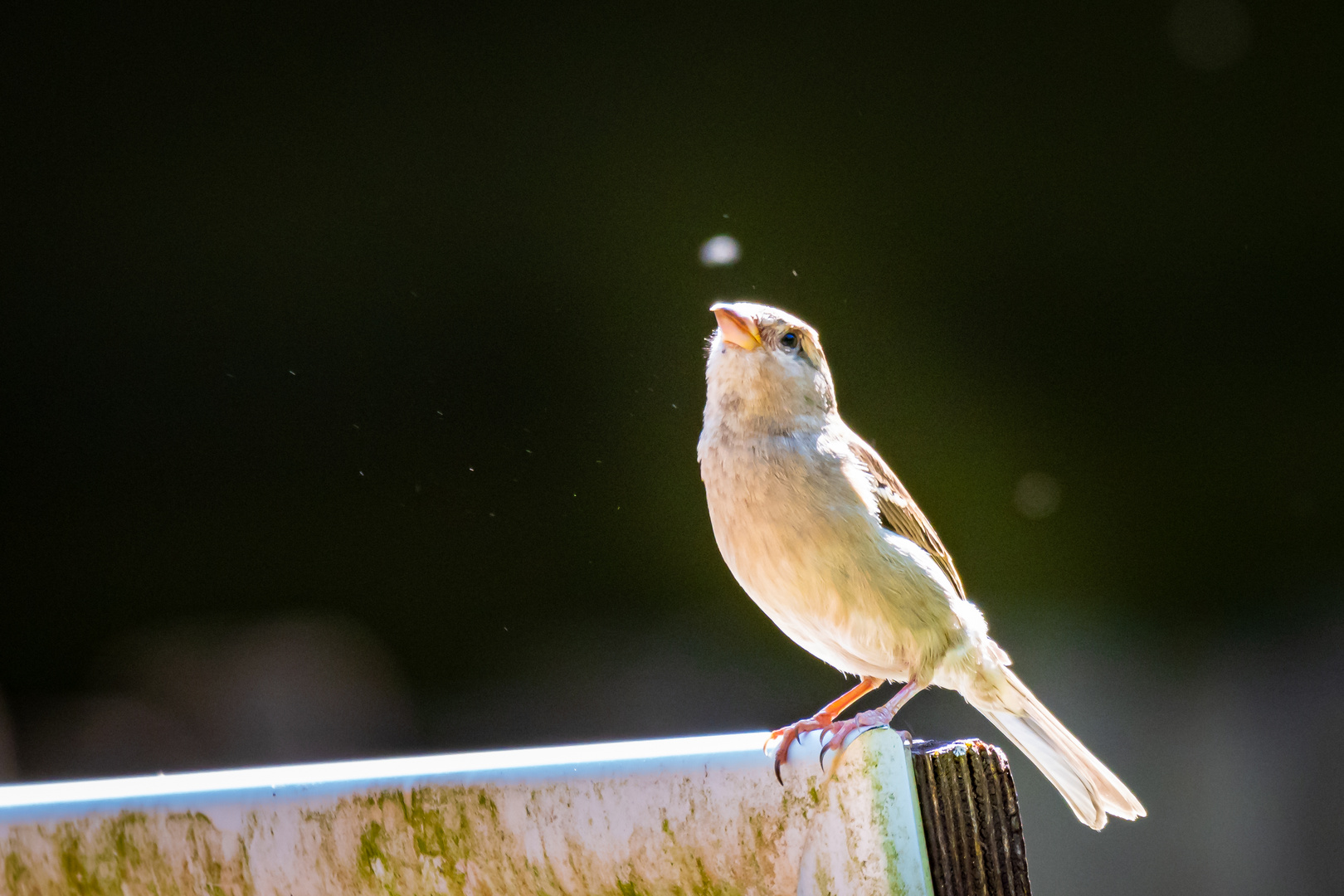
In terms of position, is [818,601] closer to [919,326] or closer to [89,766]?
[919,326]

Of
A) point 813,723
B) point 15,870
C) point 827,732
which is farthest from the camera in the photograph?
point 813,723

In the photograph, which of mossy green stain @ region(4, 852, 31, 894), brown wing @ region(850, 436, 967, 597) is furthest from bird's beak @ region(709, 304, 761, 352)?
mossy green stain @ region(4, 852, 31, 894)

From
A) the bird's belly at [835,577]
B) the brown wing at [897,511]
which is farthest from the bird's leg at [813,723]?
the brown wing at [897,511]

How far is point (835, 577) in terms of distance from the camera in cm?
227

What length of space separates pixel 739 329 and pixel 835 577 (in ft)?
1.96

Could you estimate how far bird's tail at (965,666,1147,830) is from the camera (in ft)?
7.25

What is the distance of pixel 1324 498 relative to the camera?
4.11 m

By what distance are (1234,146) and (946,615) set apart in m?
2.43

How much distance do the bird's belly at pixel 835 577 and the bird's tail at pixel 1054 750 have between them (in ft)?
0.62

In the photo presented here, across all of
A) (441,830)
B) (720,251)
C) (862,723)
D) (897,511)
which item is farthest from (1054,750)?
(720,251)

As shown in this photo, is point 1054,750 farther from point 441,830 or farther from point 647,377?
point 647,377

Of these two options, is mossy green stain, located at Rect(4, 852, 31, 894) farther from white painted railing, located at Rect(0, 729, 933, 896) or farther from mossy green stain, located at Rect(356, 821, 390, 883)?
mossy green stain, located at Rect(356, 821, 390, 883)

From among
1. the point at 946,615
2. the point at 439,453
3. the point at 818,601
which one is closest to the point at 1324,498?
the point at 946,615

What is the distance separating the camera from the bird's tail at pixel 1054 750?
2.21m
